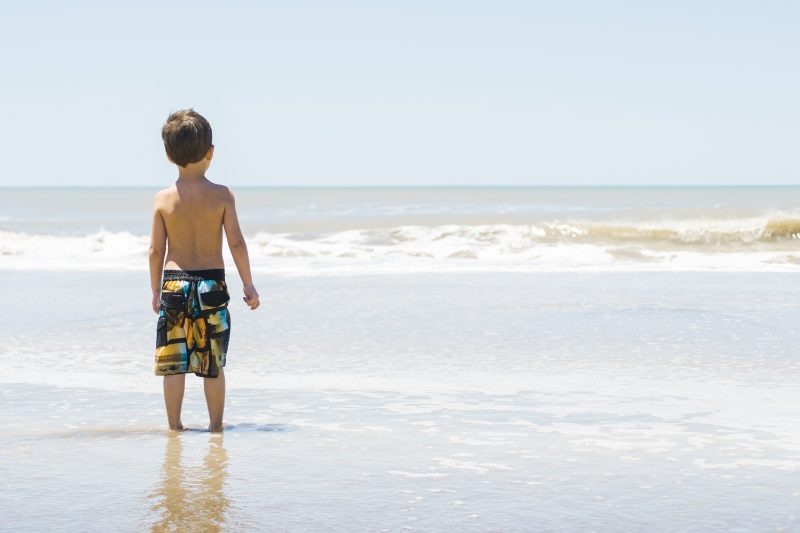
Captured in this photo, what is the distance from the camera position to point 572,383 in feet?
19.6

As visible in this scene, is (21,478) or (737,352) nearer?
(21,478)

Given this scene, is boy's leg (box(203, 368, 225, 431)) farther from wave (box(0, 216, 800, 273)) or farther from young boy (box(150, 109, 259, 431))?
wave (box(0, 216, 800, 273))

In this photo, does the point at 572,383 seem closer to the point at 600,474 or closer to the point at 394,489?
the point at 600,474

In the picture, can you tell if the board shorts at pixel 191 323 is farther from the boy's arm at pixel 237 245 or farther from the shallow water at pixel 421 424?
the shallow water at pixel 421 424

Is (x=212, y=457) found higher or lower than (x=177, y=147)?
lower

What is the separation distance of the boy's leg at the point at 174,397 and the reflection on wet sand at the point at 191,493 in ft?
0.97

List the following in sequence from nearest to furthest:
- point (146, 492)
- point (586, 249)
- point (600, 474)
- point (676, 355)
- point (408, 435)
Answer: point (146, 492), point (600, 474), point (408, 435), point (676, 355), point (586, 249)

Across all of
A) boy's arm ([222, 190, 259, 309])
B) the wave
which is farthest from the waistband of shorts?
the wave

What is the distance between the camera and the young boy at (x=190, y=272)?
4680mm

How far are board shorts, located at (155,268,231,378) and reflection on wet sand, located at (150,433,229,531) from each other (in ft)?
1.24

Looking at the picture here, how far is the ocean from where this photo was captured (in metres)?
3.54

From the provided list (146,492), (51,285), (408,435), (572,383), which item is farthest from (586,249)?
(146,492)

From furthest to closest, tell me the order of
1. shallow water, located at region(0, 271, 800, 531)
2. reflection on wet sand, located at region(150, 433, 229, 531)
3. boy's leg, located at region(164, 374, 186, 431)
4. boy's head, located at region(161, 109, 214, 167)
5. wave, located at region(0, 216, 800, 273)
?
wave, located at region(0, 216, 800, 273) → boy's leg, located at region(164, 374, 186, 431) → boy's head, located at region(161, 109, 214, 167) → shallow water, located at region(0, 271, 800, 531) → reflection on wet sand, located at region(150, 433, 229, 531)

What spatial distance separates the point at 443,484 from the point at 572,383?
231 cm
